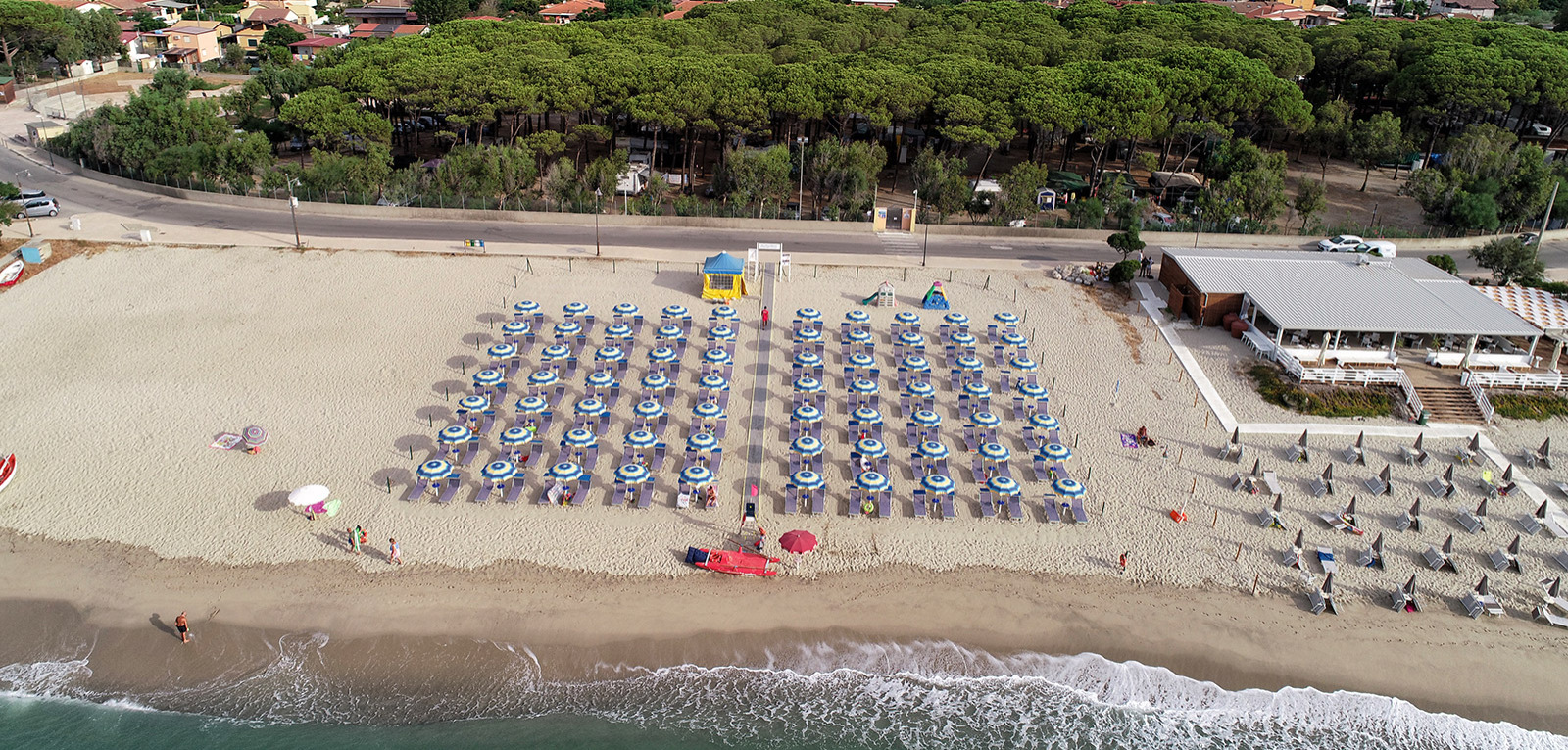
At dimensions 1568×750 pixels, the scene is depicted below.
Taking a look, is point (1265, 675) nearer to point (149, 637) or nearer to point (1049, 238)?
point (149, 637)

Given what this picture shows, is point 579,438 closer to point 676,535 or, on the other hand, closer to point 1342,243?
point 676,535

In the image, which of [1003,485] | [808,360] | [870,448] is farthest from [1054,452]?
[808,360]

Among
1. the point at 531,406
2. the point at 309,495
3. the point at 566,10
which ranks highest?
the point at 566,10

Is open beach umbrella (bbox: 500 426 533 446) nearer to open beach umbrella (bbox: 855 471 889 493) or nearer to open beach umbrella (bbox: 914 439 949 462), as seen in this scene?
open beach umbrella (bbox: 855 471 889 493)

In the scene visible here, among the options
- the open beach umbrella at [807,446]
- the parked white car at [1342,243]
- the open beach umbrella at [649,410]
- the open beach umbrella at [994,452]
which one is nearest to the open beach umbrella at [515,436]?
the open beach umbrella at [649,410]

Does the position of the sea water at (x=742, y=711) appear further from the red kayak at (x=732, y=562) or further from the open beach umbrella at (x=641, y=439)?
the open beach umbrella at (x=641, y=439)

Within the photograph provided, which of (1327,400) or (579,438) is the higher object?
(579,438)
